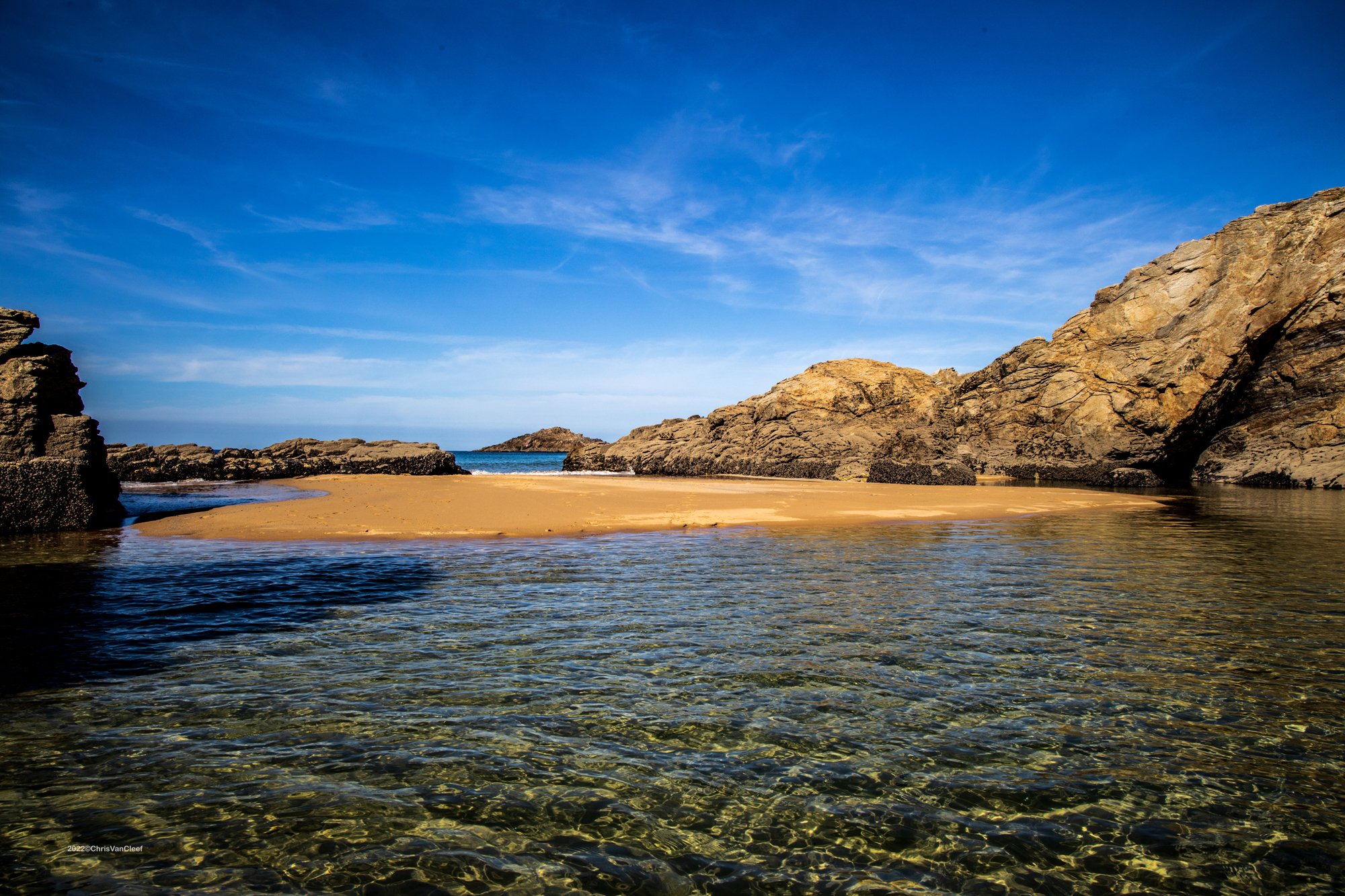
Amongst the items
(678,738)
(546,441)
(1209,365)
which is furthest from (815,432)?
(546,441)

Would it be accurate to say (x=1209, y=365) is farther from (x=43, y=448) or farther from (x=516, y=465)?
(x=516, y=465)

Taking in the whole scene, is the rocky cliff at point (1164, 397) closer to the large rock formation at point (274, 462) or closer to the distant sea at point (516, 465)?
the distant sea at point (516, 465)

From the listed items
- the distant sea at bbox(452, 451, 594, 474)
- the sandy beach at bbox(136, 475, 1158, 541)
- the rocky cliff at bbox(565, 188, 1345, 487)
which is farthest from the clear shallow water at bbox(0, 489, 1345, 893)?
the distant sea at bbox(452, 451, 594, 474)

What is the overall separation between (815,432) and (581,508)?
24.8 meters

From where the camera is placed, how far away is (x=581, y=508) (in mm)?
18453

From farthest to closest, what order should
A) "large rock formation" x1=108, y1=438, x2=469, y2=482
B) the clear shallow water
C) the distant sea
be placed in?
the distant sea → "large rock formation" x1=108, y1=438, x2=469, y2=482 → the clear shallow water

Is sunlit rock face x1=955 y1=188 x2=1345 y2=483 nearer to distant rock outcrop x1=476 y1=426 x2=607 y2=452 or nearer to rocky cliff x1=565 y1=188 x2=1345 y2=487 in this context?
rocky cliff x1=565 y1=188 x2=1345 y2=487

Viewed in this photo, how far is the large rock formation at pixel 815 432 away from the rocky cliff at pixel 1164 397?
149 mm

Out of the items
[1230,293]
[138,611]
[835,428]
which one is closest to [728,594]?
[138,611]

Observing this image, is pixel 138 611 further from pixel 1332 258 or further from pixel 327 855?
pixel 1332 258

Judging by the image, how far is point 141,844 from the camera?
10.1 ft

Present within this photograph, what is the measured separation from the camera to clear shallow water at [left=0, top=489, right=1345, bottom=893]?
298 centimetres

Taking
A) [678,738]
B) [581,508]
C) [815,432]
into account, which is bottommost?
[678,738]

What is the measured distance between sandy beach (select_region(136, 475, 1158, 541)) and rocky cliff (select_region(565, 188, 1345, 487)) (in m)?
9.06
